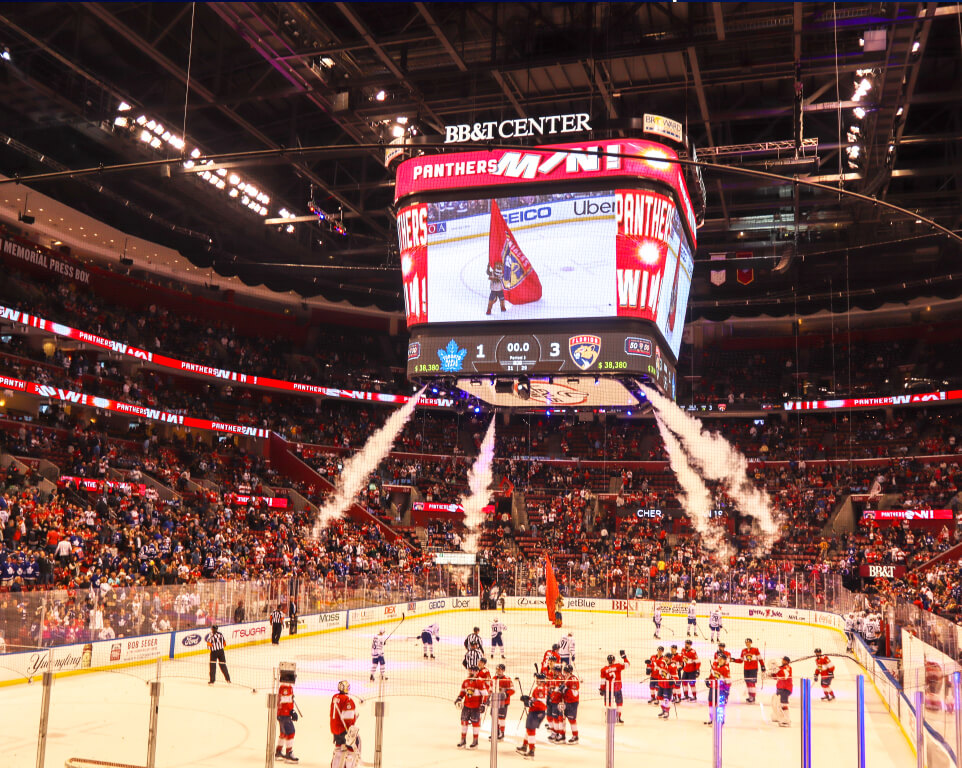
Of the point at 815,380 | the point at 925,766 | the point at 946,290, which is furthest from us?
the point at 815,380

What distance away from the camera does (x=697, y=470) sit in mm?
49750

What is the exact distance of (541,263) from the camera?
76.5 feet

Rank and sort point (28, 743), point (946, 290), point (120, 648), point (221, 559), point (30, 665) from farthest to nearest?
point (946, 290) < point (221, 559) < point (120, 648) < point (30, 665) < point (28, 743)

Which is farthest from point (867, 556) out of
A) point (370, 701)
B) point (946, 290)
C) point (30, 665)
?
point (30, 665)

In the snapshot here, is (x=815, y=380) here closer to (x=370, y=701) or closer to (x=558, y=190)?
(x=558, y=190)

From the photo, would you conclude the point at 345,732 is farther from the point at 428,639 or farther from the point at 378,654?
the point at 428,639

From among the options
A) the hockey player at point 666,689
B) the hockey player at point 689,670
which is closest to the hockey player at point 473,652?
the hockey player at point 666,689

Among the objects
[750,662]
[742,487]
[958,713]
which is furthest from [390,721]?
[742,487]

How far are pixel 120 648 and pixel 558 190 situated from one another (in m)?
14.6

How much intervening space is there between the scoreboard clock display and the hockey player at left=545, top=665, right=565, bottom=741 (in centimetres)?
919

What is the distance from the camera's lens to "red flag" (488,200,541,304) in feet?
76.8

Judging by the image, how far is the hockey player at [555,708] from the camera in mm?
14867

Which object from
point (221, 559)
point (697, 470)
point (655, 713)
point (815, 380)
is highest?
point (815, 380)

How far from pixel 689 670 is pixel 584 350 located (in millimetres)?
8154
